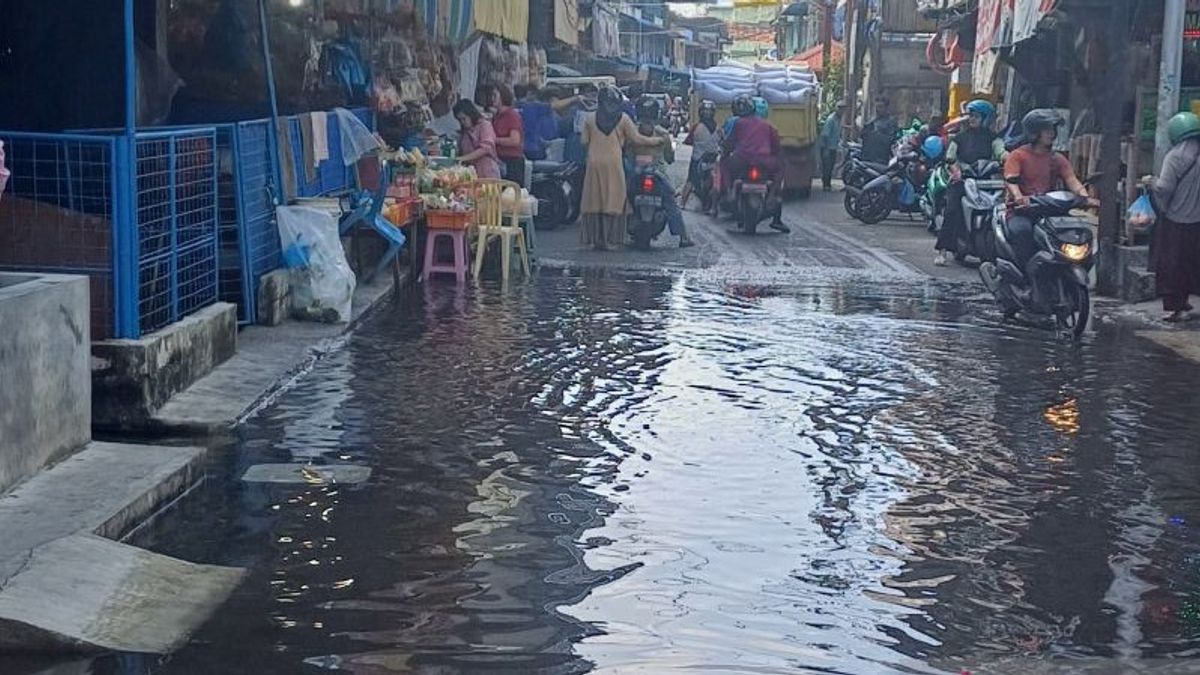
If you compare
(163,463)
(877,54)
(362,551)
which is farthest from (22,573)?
(877,54)

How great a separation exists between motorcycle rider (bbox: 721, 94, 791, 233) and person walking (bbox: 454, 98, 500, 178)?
425 cm

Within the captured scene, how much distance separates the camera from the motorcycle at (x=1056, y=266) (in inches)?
475

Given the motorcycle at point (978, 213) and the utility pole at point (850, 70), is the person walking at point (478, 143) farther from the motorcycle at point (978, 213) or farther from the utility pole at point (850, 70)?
the utility pole at point (850, 70)

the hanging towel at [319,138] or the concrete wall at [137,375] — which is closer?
the concrete wall at [137,375]

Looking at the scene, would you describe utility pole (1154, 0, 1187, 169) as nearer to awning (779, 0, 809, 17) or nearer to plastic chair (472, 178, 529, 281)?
plastic chair (472, 178, 529, 281)

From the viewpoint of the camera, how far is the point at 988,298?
14.8 metres

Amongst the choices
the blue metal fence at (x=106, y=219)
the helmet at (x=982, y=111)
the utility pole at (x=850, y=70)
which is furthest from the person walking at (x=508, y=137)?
the utility pole at (x=850, y=70)

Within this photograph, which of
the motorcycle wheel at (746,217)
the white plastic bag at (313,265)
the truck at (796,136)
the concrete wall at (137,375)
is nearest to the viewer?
the concrete wall at (137,375)

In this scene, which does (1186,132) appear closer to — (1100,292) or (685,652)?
(1100,292)

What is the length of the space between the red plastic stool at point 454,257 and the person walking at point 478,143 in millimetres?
2104

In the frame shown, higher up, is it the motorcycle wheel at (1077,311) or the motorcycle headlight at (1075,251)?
the motorcycle headlight at (1075,251)

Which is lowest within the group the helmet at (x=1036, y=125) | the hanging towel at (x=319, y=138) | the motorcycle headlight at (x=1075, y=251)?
the motorcycle headlight at (x=1075, y=251)

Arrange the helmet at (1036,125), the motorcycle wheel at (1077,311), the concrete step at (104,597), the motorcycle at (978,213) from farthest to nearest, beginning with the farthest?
the motorcycle at (978,213) < the helmet at (1036,125) < the motorcycle wheel at (1077,311) < the concrete step at (104,597)

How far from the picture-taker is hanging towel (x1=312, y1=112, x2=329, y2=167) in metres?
13.0
